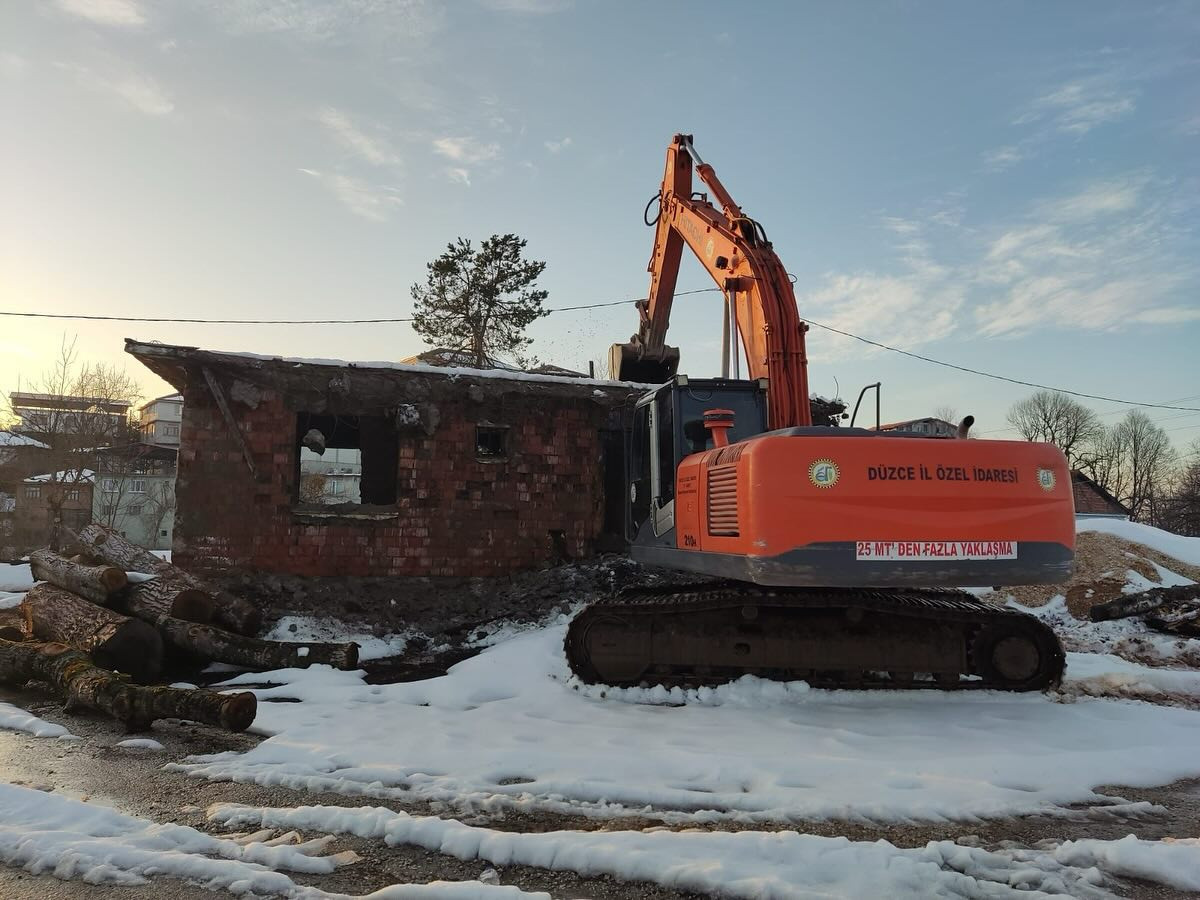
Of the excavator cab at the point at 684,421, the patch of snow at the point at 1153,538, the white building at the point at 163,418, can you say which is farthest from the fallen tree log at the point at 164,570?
the white building at the point at 163,418

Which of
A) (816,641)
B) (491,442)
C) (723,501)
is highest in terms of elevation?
(491,442)

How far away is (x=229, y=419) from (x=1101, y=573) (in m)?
13.7

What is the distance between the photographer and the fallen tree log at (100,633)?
664 centimetres

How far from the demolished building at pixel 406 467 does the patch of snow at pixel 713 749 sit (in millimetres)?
4012

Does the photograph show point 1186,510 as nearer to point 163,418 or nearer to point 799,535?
point 799,535

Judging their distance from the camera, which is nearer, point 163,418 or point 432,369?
point 432,369

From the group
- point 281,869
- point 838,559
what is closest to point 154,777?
point 281,869

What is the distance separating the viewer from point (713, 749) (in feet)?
15.0

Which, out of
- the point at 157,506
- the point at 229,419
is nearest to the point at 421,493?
the point at 229,419

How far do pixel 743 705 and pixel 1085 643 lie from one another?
577cm

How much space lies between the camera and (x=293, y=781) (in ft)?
13.0

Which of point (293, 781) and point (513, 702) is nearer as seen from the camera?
point (293, 781)

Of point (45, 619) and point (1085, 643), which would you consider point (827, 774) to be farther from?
point (45, 619)

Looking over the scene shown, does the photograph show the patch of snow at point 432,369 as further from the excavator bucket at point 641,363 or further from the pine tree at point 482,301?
the pine tree at point 482,301
